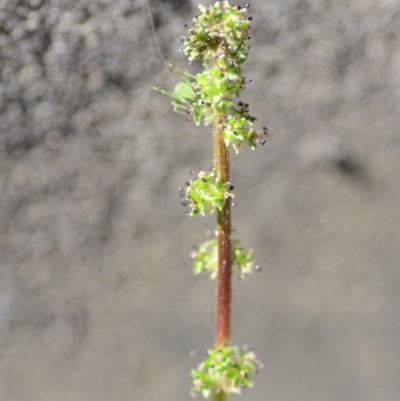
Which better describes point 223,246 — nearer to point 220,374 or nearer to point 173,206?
point 220,374

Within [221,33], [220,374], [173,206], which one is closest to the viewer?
[221,33]

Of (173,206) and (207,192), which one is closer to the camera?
(207,192)

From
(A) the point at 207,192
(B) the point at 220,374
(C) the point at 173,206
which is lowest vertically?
(B) the point at 220,374

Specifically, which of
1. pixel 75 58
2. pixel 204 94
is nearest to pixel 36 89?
pixel 75 58

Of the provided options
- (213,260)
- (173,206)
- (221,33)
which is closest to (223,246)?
(213,260)

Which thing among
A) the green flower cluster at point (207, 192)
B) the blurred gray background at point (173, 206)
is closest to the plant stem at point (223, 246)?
the green flower cluster at point (207, 192)

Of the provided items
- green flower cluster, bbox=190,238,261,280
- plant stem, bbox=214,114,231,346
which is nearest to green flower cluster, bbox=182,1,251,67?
plant stem, bbox=214,114,231,346

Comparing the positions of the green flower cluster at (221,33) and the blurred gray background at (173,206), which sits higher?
the blurred gray background at (173,206)

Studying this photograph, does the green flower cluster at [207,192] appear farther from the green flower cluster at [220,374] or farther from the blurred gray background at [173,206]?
the blurred gray background at [173,206]
